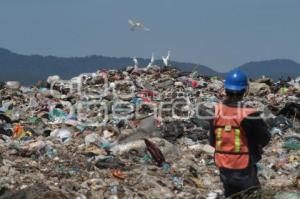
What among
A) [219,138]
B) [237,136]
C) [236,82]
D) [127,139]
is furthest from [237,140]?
[127,139]

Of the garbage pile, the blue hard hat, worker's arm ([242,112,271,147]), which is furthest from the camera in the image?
the garbage pile

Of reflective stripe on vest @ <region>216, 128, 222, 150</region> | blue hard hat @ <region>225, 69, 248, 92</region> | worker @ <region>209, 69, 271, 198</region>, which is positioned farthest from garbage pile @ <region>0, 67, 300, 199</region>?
blue hard hat @ <region>225, 69, 248, 92</region>

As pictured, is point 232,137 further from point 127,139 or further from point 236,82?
point 127,139

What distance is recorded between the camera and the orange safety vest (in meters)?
5.00

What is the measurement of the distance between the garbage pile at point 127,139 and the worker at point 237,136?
37 centimetres

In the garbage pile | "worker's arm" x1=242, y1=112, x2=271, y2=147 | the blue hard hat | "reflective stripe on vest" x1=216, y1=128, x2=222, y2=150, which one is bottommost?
the garbage pile

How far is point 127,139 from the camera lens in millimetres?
10289

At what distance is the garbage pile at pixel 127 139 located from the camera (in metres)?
7.61

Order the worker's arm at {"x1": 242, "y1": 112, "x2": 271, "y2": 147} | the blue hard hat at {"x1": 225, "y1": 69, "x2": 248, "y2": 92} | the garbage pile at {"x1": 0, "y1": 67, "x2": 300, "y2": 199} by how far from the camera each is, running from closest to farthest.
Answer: the worker's arm at {"x1": 242, "y1": 112, "x2": 271, "y2": 147}
the blue hard hat at {"x1": 225, "y1": 69, "x2": 248, "y2": 92}
the garbage pile at {"x1": 0, "y1": 67, "x2": 300, "y2": 199}

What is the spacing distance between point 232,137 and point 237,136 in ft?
0.12

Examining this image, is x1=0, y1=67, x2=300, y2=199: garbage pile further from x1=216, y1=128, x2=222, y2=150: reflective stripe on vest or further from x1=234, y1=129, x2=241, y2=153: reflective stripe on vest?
x1=216, y1=128, x2=222, y2=150: reflective stripe on vest

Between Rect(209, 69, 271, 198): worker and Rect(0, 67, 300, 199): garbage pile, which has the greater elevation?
Rect(209, 69, 271, 198): worker

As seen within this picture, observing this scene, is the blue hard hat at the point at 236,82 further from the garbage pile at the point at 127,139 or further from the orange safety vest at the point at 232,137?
the garbage pile at the point at 127,139

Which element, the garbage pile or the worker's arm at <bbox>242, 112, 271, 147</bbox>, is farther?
the garbage pile
